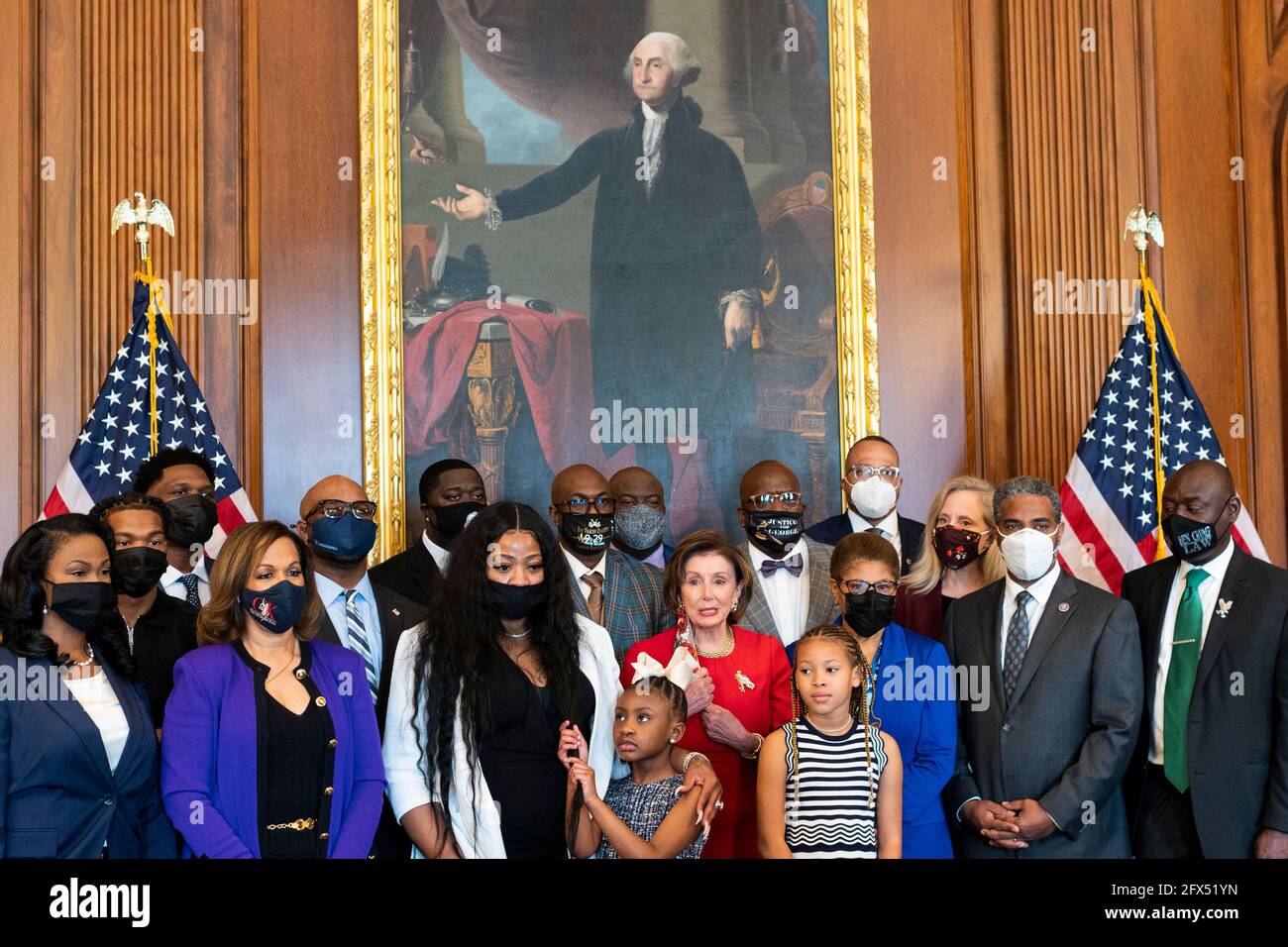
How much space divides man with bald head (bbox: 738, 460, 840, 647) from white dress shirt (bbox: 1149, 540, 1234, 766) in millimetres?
1295

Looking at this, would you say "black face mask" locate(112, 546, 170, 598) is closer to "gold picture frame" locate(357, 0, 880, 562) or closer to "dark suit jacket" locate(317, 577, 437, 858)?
"dark suit jacket" locate(317, 577, 437, 858)

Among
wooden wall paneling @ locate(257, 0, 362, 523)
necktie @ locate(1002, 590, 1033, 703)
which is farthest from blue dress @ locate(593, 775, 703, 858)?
wooden wall paneling @ locate(257, 0, 362, 523)

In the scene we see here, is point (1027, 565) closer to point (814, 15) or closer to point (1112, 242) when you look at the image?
point (1112, 242)

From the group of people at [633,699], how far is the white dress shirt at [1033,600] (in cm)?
1

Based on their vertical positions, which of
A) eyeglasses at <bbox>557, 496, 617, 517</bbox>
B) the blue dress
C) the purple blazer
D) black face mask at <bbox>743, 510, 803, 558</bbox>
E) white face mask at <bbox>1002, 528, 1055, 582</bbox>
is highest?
eyeglasses at <bbox>557, 496, 617, 517</bbox>

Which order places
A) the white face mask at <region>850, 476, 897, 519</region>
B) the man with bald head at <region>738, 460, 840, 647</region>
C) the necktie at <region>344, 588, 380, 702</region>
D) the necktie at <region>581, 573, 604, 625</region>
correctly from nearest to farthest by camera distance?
the necktie at <region>344, 588, 380, 702</region>
the necktie at <region>581, 573, 604, 625</region>
the man with bald head at <region>738, 460, 840, 647</region>
the white face mask at <region>850, 476, 897, 519</region>

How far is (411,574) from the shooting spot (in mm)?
6836

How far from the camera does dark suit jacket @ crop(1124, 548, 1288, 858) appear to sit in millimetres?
5277

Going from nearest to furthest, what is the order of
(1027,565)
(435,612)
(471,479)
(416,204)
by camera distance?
(435,612), (1027,565), (471,479), (416,204)

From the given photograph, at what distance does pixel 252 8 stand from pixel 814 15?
3.05 m

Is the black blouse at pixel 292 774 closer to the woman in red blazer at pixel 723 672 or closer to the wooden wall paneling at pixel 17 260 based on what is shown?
the woman in red blazer at pixel 723 672

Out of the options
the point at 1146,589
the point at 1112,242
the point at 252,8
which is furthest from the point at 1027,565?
the point at 252,8
